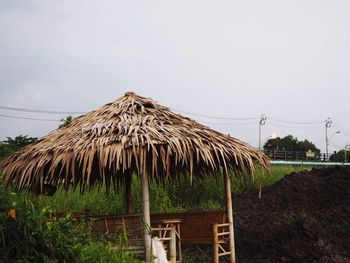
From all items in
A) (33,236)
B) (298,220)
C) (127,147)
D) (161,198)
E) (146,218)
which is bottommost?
(298,220)

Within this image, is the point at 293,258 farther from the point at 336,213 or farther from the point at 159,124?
the point at 159,124

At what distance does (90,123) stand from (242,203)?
6.58 m

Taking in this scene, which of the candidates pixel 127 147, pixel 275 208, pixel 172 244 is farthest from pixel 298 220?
pixel 127 147

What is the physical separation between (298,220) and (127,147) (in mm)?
5243

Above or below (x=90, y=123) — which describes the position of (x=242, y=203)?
below

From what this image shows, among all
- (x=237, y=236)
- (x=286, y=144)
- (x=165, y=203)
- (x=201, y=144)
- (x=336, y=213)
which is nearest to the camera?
(x=201, y=144)

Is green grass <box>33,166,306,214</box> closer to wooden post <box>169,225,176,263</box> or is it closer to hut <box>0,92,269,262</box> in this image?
hut <box>0,92,269,262</box>

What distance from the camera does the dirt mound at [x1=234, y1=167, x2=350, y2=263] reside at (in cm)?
923

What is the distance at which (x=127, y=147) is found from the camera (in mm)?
6012

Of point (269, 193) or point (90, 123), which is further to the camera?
point (269, 193)

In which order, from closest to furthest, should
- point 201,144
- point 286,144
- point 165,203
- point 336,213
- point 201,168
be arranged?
1. point 201,144
2. point 201,168
3. point 336,213
4. point 165,203
5. point 286,144

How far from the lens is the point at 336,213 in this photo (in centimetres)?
1101

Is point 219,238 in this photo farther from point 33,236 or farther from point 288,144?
point 288,144

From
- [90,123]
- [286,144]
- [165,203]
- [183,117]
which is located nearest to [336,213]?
[165,203]
